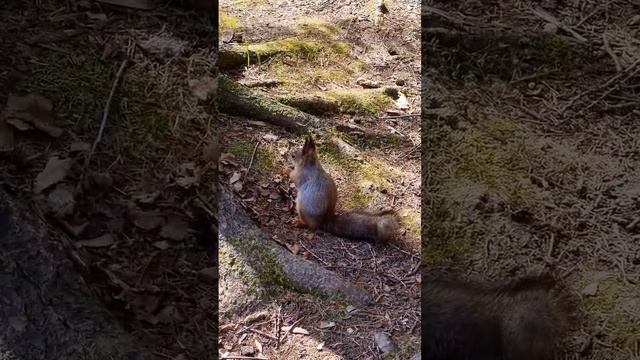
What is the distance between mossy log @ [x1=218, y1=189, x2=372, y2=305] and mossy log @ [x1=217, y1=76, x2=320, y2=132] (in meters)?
0.47

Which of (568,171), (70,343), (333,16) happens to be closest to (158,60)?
(70,343)

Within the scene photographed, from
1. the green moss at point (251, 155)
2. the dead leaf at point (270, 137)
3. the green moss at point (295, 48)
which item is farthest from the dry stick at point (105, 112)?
the green moss at point (295, 48)

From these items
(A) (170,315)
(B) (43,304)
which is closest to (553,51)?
(A) (170,315)

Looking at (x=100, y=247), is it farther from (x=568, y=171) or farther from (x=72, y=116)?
(x=568, y=171)

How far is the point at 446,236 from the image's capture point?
1919mm

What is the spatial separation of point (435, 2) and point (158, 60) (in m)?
1.04

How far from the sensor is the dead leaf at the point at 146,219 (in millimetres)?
1577

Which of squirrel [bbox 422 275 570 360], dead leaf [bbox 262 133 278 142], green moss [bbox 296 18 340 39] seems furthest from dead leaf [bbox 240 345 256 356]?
green moss [bbox 296 18 340 39]

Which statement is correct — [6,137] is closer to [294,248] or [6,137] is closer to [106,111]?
[106,111]

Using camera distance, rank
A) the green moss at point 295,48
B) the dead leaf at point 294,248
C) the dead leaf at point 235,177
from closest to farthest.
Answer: the dead leaf at point 294,248, the dead leaf at point 235,177, the green moss at point 295,48

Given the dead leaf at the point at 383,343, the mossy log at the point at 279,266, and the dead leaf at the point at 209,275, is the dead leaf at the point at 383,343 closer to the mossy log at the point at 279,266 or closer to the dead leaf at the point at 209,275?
the mossy log at the point at 279,266

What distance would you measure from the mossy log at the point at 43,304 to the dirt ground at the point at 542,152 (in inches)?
36.7

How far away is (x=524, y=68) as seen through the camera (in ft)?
6.99

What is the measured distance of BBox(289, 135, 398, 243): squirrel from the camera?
2025 mm
